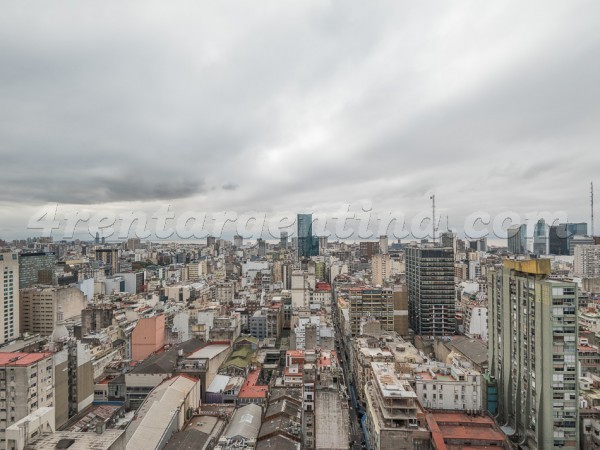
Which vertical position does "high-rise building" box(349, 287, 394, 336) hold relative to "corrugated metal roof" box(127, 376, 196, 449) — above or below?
above

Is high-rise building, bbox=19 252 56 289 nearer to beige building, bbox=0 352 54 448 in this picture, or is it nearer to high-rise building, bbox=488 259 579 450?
beige building, bbox=0 352 54 448

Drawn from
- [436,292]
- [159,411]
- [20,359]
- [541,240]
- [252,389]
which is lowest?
[252,389]

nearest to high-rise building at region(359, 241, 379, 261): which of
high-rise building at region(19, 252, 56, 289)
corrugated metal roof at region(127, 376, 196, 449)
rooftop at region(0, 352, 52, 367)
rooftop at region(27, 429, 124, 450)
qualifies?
high-rise building at region(19, 252, 56, 289)

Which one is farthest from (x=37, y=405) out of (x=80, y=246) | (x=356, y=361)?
(x=80, y=246)

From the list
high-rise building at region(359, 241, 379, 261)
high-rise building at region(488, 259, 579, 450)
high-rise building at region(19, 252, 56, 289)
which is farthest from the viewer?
high-rise building at region(359, 241, 379, 261)

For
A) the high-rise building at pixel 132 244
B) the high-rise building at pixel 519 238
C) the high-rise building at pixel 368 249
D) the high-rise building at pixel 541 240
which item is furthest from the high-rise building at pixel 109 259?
the high-rise building at pixel 541 240

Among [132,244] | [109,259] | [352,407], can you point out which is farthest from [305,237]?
[352,407]

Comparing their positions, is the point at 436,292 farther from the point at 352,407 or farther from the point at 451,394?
the point at 451,394
